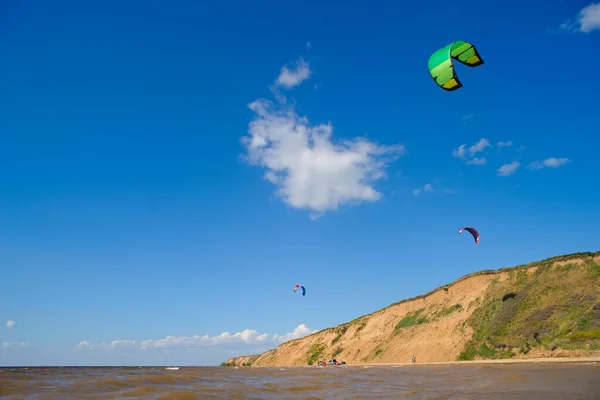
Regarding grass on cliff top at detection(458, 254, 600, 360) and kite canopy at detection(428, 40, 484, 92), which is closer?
kite canopy at detection(428, 40, 484, 92)

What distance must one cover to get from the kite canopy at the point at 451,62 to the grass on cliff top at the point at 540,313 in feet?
82.3

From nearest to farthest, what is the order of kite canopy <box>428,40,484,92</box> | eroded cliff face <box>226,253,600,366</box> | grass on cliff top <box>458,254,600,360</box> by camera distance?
kite canopy <box>428,40,484,92</box> → grass on cliff top <box>458,254,600,360</box> → eroded cliff face <box>226,253,600,366</box>

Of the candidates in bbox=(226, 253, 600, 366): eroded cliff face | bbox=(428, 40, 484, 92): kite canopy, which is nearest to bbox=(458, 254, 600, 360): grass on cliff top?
bbox=(226, 253, 600, 366): eroded cliff face

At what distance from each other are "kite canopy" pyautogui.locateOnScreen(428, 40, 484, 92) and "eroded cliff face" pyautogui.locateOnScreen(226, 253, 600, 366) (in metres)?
24.3

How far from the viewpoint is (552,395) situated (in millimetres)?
8594

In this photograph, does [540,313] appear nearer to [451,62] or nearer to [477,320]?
[477,320]

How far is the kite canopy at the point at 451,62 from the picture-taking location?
14117mm

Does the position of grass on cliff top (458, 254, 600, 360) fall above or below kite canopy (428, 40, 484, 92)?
below

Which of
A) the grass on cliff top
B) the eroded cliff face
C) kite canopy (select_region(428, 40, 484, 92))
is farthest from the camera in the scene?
the eroded cliff face

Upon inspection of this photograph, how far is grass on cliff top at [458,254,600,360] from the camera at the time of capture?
31797 millimetres

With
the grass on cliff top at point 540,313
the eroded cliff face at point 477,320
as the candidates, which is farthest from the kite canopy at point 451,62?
the grass on cliff top at point 540,313

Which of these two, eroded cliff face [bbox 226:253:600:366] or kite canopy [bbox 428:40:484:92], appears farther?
eroded cliff face [bbox 226:253:600:366]

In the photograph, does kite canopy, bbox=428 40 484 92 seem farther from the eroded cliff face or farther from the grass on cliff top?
the grass on cliff top

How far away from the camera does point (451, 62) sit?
48.0 feet
